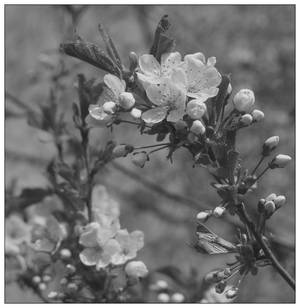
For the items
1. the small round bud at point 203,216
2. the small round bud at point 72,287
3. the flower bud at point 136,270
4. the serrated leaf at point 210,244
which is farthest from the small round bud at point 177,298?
the small round bud at point 203,216

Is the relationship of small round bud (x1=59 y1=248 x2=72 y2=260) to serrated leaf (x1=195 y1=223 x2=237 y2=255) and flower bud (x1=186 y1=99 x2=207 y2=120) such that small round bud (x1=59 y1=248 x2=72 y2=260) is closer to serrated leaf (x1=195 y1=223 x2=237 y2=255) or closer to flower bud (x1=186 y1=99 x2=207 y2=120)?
serrated leaf (x1=195 y1=223 x2=237 y2=255)

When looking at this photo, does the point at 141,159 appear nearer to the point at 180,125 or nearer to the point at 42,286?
the point at 180,125

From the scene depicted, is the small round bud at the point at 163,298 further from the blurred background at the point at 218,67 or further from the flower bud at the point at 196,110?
the blurred background at the point at 218,67

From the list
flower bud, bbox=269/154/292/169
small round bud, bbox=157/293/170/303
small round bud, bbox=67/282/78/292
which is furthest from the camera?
small round bud, bbox=157/293/170/303

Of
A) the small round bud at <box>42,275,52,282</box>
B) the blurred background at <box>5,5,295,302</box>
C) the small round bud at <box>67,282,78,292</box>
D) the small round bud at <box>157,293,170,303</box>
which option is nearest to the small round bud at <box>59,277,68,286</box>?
the small round bud at <box>67,282,78,292</box>
